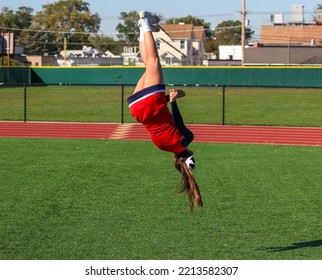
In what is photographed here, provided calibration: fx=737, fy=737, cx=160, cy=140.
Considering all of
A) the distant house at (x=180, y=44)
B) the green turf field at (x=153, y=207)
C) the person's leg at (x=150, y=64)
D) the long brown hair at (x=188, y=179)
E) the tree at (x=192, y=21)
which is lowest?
the green turf field at (x=153, y=207)

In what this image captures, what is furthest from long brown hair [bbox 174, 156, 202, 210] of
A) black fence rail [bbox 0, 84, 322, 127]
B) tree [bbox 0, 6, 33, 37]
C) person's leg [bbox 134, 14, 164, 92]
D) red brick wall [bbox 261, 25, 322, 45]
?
tree [bbox 0, 6, 33, 37]

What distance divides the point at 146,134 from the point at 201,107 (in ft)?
33.9

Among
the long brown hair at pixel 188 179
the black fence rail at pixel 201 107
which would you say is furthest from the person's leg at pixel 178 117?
the black fence rail at pixel 201 107

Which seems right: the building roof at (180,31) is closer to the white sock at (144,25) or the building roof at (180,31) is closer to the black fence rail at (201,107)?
the black fence rail at (201,107)

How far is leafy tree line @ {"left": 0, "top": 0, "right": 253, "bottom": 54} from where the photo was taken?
10506 centimetres

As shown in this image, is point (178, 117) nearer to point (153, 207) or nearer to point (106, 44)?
point (153, 207)

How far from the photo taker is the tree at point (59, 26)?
104438 millimetres

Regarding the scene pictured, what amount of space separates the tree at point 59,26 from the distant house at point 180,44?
35.1 ft

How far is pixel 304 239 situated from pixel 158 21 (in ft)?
11.8

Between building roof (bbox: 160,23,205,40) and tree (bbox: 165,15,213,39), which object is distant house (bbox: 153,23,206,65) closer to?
building roof (bbox: 160,23,205,40)

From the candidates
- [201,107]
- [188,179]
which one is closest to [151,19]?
[188,179]

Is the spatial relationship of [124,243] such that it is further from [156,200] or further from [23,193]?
[23,193]

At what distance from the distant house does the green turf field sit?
73146 mm

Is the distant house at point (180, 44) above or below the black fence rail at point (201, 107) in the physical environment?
above
